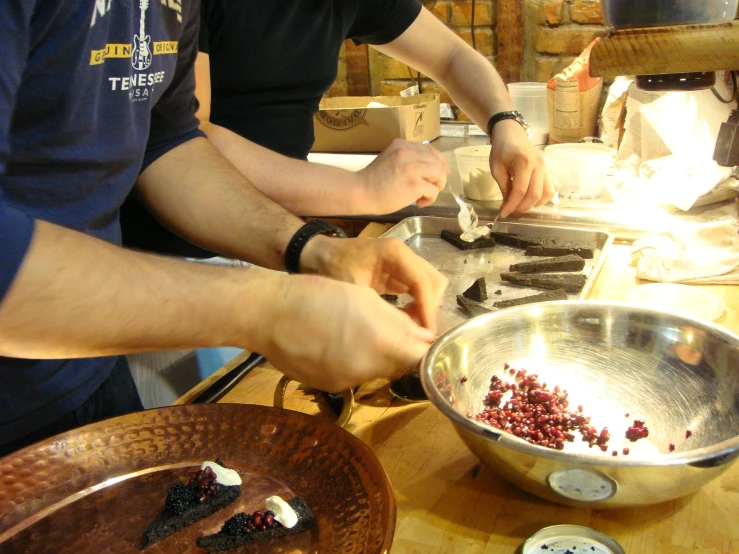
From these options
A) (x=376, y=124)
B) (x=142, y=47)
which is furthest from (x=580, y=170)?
(x=142, y=47)

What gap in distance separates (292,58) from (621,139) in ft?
3.75

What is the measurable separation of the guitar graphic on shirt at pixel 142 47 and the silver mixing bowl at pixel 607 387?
0.59 meters

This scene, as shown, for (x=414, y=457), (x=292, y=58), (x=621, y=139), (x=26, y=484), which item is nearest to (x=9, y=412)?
(x=26, y=484)

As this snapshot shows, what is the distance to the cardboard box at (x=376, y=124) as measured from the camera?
252cm

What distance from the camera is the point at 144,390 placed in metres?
1.71

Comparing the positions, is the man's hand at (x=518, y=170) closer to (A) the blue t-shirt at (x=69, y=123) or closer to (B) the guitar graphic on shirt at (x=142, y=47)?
(A) the blue t-shirt at (x=69, y=123)

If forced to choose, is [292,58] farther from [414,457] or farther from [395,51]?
[414,457]

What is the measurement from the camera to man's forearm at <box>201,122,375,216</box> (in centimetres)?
154

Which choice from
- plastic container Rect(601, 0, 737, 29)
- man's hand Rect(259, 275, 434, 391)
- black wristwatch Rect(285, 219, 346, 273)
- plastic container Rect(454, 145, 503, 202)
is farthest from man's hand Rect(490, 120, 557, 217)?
man's hand Rect(259, 275, 434, 391)

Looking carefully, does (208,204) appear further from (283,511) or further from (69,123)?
(283,511)

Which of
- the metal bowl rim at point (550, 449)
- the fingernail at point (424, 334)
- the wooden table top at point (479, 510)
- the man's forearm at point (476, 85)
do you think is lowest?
the wooden table top at point (479, 510)

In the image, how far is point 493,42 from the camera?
2957mm

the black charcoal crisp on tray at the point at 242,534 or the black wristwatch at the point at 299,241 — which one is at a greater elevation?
the black wristwatch at the point at 299,241

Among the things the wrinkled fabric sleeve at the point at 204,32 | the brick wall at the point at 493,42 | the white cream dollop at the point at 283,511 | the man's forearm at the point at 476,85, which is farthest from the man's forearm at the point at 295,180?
the brick wall at the point at 493,42
